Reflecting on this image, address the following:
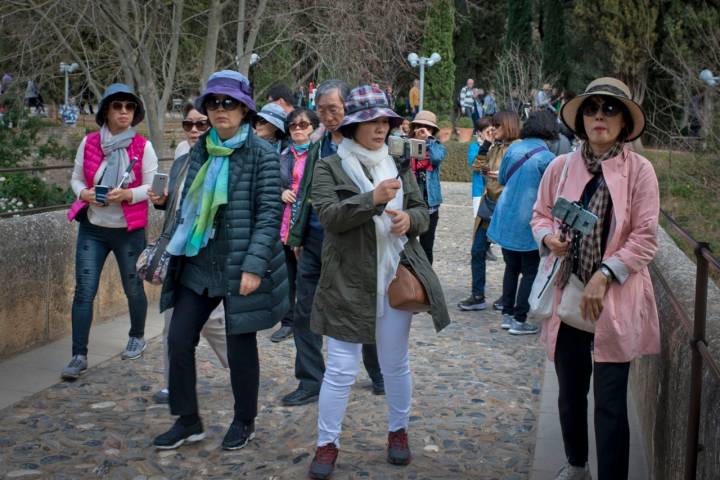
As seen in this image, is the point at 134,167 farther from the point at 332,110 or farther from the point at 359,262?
the point at 359,262

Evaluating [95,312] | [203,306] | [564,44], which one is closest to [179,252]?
[203,306]

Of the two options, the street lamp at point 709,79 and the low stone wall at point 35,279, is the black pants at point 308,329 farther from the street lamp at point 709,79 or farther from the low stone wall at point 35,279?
the street lamp at point 709,79

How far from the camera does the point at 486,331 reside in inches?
320

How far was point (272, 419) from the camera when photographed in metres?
5.43

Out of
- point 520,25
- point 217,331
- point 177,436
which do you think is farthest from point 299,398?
point 520,25

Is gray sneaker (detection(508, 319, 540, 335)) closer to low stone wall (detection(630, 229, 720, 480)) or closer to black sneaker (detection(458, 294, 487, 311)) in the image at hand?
black sneaker (detection(458, 294, 487, 311))

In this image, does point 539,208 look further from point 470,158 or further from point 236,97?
point 470,158

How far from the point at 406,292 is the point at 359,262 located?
26 cm

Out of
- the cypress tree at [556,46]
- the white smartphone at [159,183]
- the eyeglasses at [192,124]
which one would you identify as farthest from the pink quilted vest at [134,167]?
the cypress tree at [556,46]

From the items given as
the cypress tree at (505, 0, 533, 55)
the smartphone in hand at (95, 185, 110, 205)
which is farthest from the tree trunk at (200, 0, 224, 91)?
the cypress tree at (505, 0, 533, 55)

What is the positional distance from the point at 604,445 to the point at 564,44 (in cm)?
3762

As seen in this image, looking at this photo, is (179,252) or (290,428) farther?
(290,428)

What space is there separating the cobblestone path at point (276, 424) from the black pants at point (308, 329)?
205 mm

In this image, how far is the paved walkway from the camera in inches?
184
